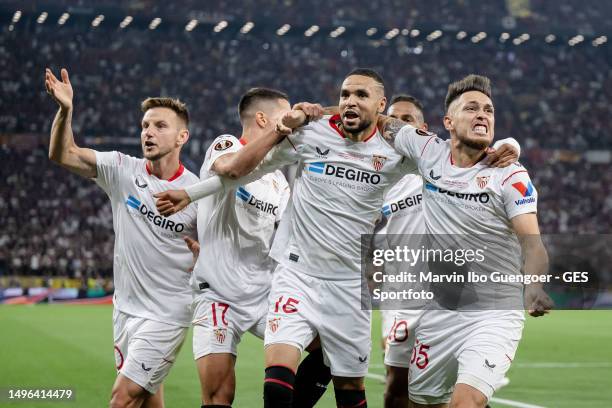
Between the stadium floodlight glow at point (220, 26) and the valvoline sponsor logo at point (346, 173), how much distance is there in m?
39.2

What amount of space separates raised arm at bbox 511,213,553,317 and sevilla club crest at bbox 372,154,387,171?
1.03 meters

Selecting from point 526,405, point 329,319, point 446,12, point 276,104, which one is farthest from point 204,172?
point 446,12

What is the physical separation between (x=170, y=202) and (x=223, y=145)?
2.71 ft

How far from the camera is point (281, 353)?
568 cm

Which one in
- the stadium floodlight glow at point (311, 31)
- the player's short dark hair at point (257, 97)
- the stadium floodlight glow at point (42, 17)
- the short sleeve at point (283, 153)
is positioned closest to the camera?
the short sleeve at point (283, 153)

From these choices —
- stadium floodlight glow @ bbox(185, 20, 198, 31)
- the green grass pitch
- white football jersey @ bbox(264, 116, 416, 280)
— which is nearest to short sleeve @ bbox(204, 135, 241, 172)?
white football jersey @ bbox(264, 116, 416, 280)

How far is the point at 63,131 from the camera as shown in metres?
6.21

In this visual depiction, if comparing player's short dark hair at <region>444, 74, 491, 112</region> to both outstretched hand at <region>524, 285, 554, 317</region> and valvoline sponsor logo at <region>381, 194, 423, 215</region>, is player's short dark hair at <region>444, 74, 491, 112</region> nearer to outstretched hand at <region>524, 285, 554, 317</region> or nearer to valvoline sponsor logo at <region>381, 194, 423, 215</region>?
outstretched hand at <region>524, 285, 554, 317</region>

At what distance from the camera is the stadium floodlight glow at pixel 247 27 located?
147 ft

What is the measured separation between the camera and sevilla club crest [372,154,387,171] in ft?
20.1

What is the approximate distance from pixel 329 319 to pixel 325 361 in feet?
0.96

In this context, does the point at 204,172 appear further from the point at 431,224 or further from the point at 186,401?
the point at 186,401

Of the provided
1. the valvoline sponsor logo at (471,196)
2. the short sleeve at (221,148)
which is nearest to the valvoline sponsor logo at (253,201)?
the short sleeve at (221,148)

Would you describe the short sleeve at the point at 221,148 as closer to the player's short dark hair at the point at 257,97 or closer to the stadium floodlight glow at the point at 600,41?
the player's short dark hair at the point at 257,97
